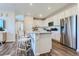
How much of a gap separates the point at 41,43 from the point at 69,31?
1.54 metres

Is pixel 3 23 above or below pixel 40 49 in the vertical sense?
above

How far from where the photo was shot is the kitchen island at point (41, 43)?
3684 mm

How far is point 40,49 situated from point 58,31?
2.20 metres

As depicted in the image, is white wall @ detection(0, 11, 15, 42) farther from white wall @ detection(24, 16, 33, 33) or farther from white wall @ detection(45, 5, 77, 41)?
white wall @ detection(45, 5, 77, 41)

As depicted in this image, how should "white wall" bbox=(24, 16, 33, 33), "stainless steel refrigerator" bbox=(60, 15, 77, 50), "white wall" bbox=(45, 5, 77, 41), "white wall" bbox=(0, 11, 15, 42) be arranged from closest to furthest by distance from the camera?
"white wall" bbox=(24, 16, 33, 33)
"white wall" bbox=(0, 11, 15, 42)
"white wall" bbox=(45, 5, 77, 41)
"stainless steel refrigerator" bbox=(60, 15, 77, 50)

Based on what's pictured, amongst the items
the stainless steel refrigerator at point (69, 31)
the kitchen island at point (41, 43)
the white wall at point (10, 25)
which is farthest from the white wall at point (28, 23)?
the stainless steel refrigerator at point (69, 31)

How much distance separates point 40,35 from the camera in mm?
3795

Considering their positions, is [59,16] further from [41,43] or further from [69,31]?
[41,43]

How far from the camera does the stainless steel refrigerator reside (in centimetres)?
438

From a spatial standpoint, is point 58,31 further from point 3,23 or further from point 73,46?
point 3,23

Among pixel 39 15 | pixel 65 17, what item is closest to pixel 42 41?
pixel 39 15

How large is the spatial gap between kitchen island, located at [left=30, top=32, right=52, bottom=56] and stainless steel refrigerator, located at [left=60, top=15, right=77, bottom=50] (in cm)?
106

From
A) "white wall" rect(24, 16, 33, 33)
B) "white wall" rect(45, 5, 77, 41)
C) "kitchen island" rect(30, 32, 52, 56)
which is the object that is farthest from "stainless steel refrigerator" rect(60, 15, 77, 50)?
"white wall" rect(24, 16, 33, 33)

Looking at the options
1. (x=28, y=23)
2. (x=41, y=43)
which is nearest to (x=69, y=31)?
(x=41, y=43)
